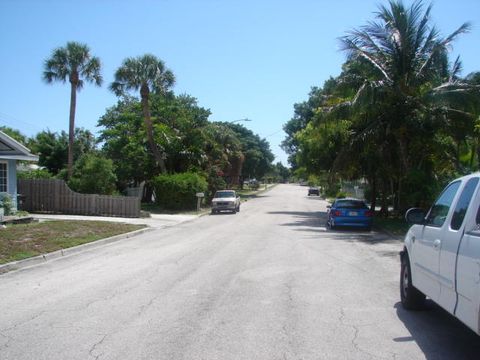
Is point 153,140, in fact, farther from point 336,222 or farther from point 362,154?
point 336,222

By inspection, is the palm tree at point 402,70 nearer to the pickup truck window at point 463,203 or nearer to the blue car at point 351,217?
the blue car at point 351,217

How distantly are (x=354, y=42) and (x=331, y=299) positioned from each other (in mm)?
19072

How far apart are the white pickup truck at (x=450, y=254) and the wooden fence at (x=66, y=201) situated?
22.5m

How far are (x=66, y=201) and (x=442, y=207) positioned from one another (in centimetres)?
2537

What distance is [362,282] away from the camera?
9766mm

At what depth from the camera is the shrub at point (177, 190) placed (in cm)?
3534

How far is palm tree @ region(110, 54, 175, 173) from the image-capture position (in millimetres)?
35188

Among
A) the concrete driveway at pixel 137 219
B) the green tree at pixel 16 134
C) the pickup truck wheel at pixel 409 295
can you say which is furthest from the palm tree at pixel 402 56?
the green tree at pixel 16 134

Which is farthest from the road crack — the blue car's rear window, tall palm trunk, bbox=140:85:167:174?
tall palm trunk, bbox=140:85:167:174

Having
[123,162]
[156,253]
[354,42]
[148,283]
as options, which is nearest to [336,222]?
[354,42]

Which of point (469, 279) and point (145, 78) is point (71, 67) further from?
point (469, 279)

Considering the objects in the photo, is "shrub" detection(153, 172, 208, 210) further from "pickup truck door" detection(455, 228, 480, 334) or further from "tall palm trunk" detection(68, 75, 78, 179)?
"pickup truck door" detection(455, 228, 480, 334)

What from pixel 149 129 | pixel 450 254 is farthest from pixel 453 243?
pixel 149 129

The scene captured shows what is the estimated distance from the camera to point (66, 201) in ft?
94.8
